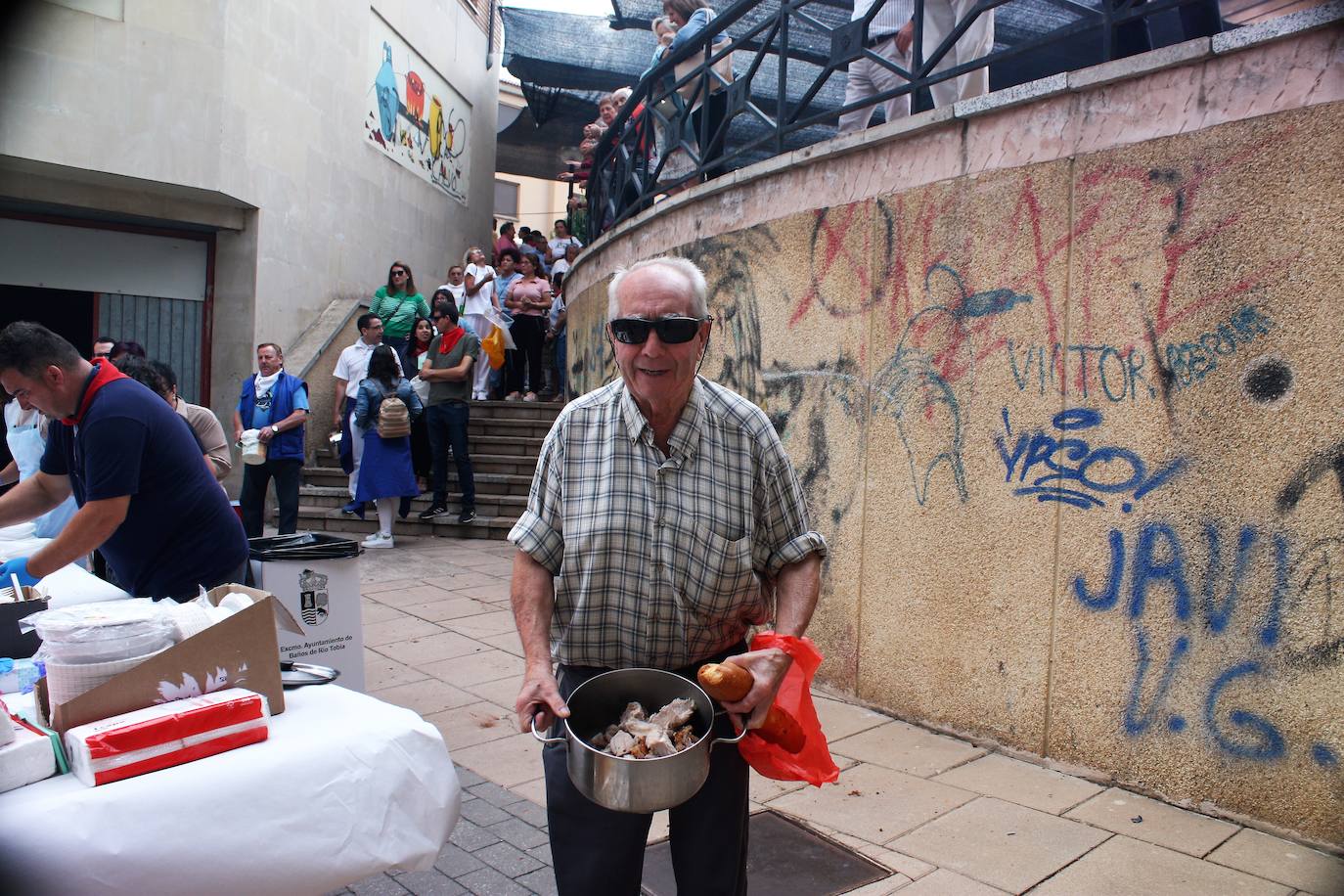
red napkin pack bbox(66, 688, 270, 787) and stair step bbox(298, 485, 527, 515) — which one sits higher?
red napkin pack bbox(66, 688, 270, 787)

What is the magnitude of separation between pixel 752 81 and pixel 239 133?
7.23m

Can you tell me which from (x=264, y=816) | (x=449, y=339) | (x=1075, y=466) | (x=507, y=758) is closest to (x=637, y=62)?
(x=449, y=339)

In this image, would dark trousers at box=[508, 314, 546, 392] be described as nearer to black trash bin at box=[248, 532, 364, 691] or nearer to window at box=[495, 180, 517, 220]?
black trash bin at box=[248, 532, 364, 691]

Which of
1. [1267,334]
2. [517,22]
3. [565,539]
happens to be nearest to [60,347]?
[565,539]

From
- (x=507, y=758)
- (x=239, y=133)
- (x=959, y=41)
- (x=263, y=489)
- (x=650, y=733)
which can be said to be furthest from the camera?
(x=239, y=133)

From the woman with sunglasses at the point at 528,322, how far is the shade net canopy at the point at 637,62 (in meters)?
3.43

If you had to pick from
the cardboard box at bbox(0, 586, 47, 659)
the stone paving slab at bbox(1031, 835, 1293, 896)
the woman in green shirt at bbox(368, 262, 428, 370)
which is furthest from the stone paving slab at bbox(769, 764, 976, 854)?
the woman in green shirt at bbox(368, 262, 428, 370)

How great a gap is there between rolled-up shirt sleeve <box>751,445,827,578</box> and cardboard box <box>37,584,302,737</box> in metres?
1.14

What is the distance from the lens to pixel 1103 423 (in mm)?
3676

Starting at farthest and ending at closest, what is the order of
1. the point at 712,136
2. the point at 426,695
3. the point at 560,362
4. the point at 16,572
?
the point at 560,362 < the point at 712,136 < the point at 426,695 < the point at 16,572

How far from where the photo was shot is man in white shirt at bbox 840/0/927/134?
5.21m

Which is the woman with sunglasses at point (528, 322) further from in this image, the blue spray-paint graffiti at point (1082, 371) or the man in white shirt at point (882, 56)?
the blue spray-paint graffiti at point (1082, 371)

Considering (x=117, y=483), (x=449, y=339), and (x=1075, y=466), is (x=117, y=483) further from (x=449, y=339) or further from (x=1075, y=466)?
(x=449, y=339)

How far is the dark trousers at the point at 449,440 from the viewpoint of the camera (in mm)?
9352
